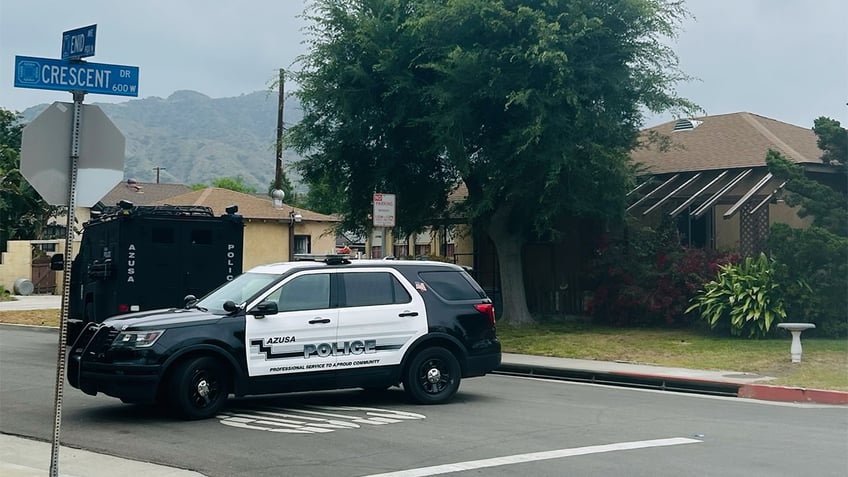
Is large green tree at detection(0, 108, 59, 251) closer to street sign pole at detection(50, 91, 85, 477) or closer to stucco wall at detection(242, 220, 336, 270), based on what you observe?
stucco wall at detection(242, 220, 336, 270)

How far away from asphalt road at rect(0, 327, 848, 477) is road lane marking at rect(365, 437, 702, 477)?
12 mm

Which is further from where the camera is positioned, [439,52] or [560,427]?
[439,52]

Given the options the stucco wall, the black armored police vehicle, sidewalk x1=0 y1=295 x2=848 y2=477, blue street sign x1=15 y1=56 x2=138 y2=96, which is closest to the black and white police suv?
sidewalk x1=0 y1=295 x2=848 y2=477

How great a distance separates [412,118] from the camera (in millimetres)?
23609

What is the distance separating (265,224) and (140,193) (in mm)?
28164

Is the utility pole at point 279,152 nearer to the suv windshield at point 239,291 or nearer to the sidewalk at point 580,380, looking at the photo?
the sidewalk at point 580,380

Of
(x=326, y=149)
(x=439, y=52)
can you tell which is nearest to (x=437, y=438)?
(x=439, y=52)

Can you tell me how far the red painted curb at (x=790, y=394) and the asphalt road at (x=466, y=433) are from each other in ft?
1.48

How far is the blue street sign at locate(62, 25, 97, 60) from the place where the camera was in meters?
7.61

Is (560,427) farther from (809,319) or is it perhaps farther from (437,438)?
(809,319)

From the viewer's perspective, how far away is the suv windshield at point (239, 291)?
12.0 meters

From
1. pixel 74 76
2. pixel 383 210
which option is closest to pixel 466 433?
pixel 74 76

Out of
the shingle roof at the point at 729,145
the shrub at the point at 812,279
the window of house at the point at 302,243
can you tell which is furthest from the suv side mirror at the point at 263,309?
the window of house at the point at 302,243

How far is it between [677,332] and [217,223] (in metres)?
10.9
